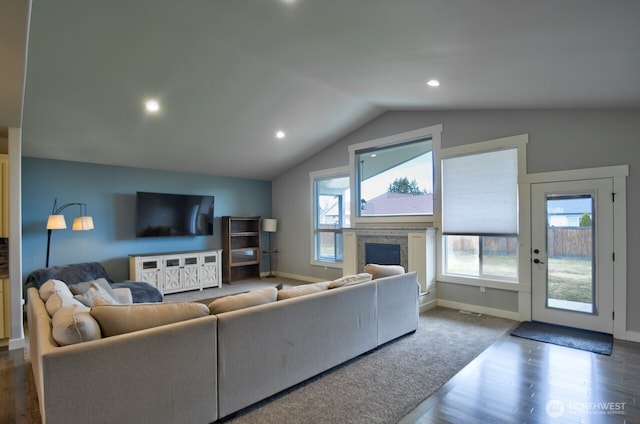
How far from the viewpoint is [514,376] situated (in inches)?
114

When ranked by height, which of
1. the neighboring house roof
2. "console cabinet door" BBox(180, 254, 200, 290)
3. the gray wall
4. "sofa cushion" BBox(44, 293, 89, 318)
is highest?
the gray wall

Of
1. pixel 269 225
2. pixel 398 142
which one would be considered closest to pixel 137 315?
pixel 398 142

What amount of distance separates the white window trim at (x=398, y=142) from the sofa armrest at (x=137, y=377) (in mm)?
4280

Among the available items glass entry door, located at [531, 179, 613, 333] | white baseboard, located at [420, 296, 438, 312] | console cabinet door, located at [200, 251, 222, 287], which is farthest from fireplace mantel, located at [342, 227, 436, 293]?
console cabinet door, located at [200, 251, 222, 287]

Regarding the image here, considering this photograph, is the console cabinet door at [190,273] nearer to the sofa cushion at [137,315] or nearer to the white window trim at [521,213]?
the sofa cushion at [137,315]

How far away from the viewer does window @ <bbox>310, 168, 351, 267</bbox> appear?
7113mm

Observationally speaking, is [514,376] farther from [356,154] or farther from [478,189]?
[356,154]

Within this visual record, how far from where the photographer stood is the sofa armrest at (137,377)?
169cm

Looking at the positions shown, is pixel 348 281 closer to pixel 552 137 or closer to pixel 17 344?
pixel 552 137

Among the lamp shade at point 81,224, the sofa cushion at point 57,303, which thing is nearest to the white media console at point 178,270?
the lamp shade at point 81,224

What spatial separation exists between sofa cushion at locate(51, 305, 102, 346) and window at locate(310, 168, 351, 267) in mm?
5460

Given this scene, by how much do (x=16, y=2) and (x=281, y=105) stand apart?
3832 mm

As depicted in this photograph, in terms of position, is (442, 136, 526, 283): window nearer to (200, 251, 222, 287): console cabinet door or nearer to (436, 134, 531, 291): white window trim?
(436, 134, 531, 291): white window trim

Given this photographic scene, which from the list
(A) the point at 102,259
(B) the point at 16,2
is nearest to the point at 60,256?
(A) the point at 102,259
